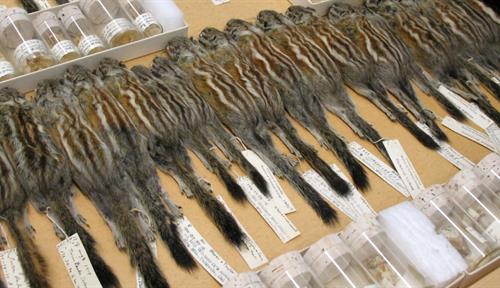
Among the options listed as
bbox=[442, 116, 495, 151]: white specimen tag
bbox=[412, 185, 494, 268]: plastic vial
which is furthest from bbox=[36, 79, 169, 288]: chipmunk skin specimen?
bbox=[442, 116, 495, 151]: white specimen tag

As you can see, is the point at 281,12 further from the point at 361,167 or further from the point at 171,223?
the point at 171,223

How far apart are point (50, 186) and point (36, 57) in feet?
2.10

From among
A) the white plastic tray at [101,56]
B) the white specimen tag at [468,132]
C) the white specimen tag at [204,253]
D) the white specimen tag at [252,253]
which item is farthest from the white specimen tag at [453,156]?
the white plastic tray at [101,56]

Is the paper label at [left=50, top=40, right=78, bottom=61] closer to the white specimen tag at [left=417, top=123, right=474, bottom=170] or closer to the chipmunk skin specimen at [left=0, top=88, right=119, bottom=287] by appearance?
the chipmunk skin specimen at [left=0, top=88, right=119, bottom=287]

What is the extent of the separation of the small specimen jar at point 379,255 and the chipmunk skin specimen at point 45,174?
33.6 inches

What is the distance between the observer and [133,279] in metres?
1.82

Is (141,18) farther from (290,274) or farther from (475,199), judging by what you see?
(475,199)

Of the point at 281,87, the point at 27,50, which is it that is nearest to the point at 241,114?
the point at 281,87

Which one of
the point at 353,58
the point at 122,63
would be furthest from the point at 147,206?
the point at 353,58

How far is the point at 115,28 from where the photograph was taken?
7.83 feet

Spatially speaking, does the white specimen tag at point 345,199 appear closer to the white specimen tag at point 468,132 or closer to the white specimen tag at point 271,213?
the white specimen tag at point 271,213

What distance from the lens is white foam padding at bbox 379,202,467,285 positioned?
5.60 feet

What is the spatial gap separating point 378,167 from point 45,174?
4.32 ft

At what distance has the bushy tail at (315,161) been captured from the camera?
213cm
